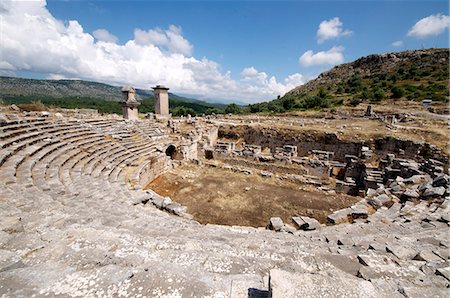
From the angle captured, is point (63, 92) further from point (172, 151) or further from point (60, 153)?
point (60, 153)

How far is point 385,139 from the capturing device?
1645cm

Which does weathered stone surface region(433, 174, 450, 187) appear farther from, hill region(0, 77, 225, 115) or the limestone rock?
hill region(0, 77, 225, 115)

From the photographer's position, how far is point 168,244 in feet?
13.0

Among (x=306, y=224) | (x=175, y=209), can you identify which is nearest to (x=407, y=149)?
(x=306, y=224)

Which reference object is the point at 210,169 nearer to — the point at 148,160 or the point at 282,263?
the point at 148,160

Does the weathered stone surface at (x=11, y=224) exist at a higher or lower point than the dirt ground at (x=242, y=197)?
higher

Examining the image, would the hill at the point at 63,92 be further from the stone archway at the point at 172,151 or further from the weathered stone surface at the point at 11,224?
the weathered stone surface at the point at 11,224

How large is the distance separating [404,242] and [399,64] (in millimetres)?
74237

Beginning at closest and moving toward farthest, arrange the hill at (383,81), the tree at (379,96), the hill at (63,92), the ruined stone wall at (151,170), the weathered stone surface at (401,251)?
the weathered stone surface at (401,251)
the ruined stone wall at (151,170)
the tree at (379,96)
the hill at (383,81)
the hill at (63,92)

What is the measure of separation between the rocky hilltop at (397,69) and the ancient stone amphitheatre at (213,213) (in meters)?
44.4

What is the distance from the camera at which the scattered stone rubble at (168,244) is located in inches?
94.5

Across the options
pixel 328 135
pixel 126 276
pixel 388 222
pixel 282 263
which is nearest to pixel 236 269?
pixel 282 263

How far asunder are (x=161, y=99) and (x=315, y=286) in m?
21.9

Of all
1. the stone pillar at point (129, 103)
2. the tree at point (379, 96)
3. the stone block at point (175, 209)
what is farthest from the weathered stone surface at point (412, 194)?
the tree at point (379, 96)
